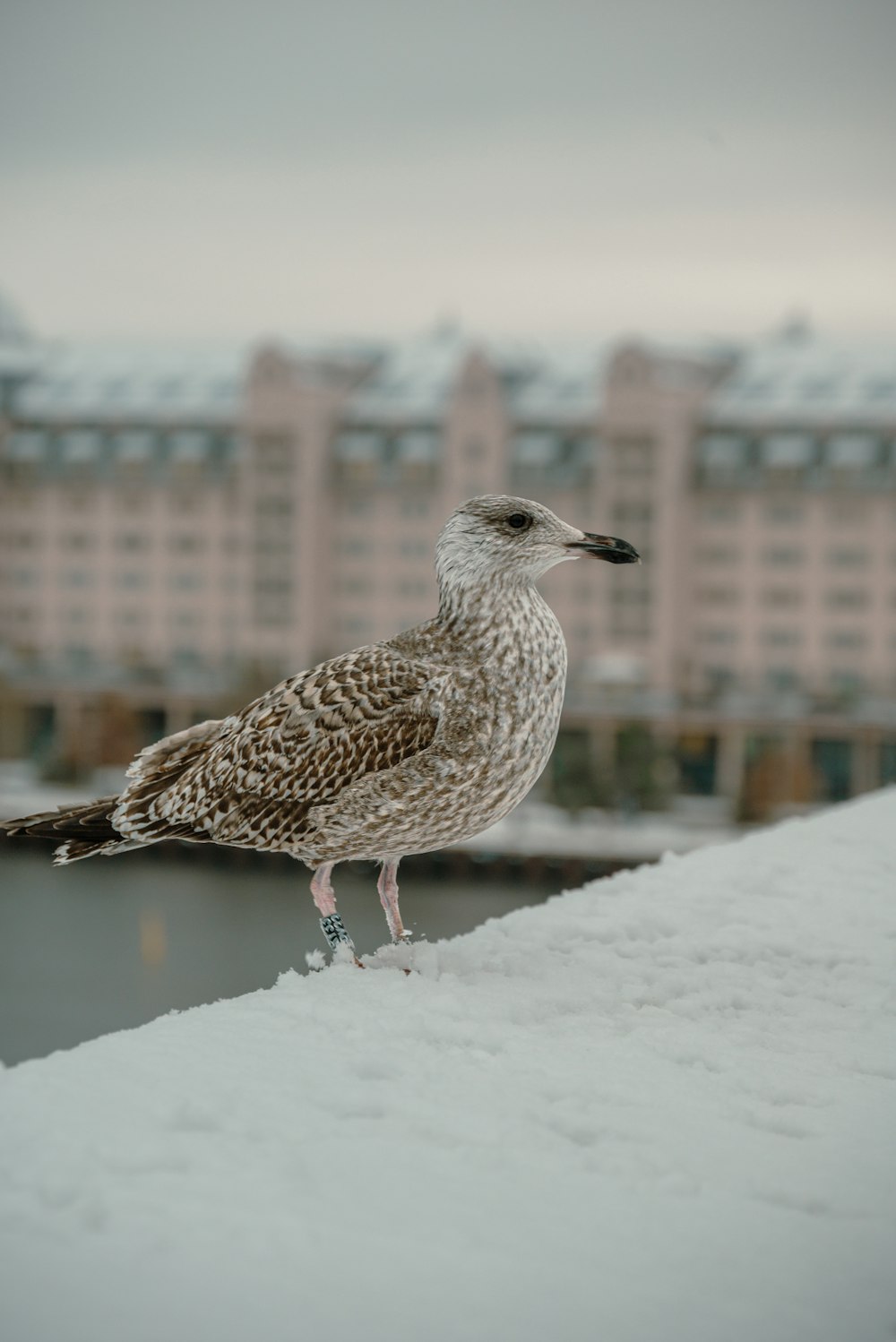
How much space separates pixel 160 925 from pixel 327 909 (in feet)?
130

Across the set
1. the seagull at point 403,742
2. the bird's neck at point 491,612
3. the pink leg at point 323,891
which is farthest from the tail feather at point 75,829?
the bird's neck at point 491,612

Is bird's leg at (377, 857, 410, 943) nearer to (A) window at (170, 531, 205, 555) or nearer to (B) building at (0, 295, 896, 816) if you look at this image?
(B) building at (0, 295, 896, 816)

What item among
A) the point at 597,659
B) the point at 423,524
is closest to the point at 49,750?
the point at 423,524

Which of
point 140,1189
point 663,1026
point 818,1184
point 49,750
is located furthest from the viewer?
point 49,750

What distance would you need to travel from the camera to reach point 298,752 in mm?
3217

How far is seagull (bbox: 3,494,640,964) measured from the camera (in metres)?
3.15

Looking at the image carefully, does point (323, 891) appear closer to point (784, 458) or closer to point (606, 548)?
point (606, 548)

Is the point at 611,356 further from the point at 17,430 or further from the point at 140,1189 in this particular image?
the point at 140,1189

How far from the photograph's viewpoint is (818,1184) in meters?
2.32

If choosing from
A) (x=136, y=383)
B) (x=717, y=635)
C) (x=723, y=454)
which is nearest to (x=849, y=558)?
(x=717, y=635)

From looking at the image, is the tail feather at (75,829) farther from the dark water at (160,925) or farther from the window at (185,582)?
the window at (185,582)

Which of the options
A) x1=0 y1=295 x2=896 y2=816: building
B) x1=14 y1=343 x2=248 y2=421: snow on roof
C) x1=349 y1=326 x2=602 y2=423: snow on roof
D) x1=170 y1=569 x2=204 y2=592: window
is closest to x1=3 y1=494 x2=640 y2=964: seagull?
x1=0 y1=295 x2=896 y2=816: building

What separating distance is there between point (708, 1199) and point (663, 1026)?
2.48ft

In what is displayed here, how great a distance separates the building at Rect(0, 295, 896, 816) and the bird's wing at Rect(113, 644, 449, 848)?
47.5 m
